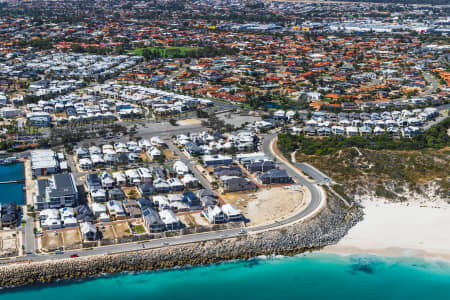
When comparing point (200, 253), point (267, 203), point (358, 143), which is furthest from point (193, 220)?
point (358, 143)

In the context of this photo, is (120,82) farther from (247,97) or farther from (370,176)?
(370,176)

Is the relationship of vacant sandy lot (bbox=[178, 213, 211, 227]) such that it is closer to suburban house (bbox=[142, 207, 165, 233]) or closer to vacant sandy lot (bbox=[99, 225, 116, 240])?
suburban house (bbox=[142, 207, 165, 233])

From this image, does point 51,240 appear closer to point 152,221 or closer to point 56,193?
point 56,193

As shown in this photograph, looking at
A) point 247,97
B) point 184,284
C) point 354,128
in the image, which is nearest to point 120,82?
point 247,97

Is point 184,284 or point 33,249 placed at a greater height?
point 33,249

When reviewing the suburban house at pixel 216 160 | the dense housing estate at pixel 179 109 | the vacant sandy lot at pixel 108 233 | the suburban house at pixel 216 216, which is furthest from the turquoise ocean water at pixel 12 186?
the suburban house at pixel 216 160

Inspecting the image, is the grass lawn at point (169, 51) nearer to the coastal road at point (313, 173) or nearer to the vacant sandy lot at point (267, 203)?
the coastal road at point (313, 173)
